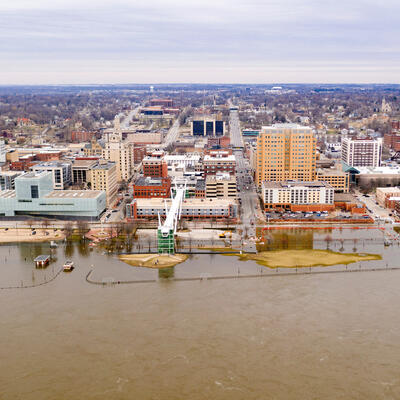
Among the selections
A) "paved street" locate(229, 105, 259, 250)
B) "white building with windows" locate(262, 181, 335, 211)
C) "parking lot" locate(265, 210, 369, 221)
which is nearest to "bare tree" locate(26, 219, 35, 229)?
"paved street" locate(229, 105, 259, 250)

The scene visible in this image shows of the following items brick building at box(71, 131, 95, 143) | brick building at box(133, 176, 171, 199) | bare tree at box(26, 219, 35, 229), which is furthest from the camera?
brick building at box(71, 131, 95, 143)

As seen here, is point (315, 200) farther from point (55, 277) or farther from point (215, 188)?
point (55, 277)

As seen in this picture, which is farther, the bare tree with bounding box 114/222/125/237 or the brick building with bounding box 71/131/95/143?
the brick building with bounding box 71/131/95/143

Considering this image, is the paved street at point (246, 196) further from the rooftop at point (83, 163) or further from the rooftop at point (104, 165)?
the rooftop at point (83, 163)

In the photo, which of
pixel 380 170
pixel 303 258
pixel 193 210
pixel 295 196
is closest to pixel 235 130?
pixel 380 170

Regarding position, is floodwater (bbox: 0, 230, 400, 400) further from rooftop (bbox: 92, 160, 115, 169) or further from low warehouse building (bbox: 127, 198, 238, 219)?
rooftop (bbox: 92, 160, 115, 169)

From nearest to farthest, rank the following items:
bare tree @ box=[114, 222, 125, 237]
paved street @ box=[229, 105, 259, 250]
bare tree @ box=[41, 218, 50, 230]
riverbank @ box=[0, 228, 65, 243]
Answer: riverbank @ box=[0, 228, 65, 243] → bare tree @ box=[114, 222, 125, 237] → paved street @ box=[229, 105, 259, 250] → bare tree @ box=[41, 218, 50, 230]

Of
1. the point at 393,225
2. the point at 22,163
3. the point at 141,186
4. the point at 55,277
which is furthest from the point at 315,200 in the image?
the point at 22,163

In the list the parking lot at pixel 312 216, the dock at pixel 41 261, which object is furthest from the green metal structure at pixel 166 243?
the parking lot at pixel 312 216
